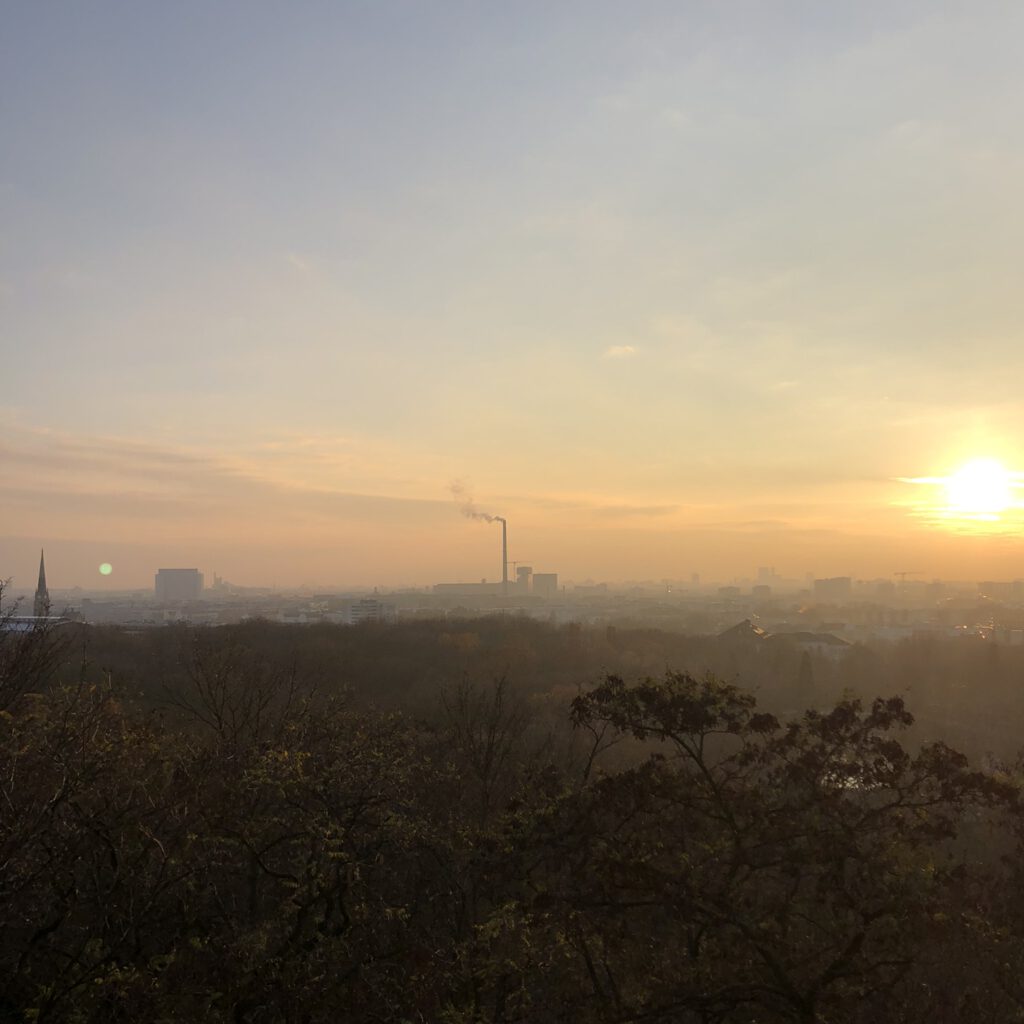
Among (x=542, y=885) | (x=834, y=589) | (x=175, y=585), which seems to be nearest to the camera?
(x=542, y=885)

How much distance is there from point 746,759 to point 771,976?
1.32m

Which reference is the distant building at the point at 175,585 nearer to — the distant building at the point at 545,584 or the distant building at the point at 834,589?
the distant building at the point at 545,584

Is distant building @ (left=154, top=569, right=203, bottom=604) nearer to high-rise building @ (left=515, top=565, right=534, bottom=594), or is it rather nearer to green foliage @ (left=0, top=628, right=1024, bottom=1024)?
high-rise building @ (left=515, top=565, right=534, bottom=594)

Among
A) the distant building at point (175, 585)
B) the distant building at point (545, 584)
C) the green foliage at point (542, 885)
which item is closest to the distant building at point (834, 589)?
the distant building at point (545, 584)

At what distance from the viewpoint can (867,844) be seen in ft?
19.0

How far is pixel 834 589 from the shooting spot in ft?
501

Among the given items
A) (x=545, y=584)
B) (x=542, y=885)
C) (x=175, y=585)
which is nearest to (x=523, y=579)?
(x=545, y=584)

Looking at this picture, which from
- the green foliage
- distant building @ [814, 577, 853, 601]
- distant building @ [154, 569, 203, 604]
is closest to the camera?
the green foliage

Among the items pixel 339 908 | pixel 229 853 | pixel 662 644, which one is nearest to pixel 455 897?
pixel 339 908

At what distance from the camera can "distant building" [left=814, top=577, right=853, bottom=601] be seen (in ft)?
497

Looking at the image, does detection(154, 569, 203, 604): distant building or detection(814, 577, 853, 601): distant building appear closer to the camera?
detection(814, 577, 853, 601): distant building

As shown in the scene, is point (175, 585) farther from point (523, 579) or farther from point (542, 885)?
point (542, 885)

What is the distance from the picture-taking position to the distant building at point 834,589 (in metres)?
152

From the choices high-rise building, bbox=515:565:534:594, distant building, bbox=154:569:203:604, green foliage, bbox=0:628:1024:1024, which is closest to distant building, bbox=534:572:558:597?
high-rise building, bbox=515:565:534:594
